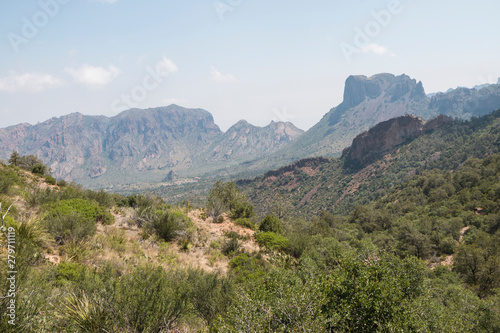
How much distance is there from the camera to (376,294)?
18.2 ft

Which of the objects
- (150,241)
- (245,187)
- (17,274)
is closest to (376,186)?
(245,187)

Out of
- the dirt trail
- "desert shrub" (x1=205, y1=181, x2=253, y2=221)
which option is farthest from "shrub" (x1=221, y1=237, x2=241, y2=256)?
the dirt trail

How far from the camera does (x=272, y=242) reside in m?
14.8

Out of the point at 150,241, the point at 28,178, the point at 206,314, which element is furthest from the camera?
the point at 28,178

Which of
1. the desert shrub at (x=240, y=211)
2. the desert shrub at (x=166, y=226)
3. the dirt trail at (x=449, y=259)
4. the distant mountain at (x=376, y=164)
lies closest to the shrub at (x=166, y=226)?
the desert shrub at (x=166, y=226)

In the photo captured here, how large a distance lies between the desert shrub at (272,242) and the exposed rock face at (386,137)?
110847mm

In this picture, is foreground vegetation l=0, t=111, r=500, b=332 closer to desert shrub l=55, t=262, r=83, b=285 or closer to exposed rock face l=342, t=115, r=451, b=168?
desert shrub l=55, t=262, r=83, b=285

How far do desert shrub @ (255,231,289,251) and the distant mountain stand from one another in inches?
1822

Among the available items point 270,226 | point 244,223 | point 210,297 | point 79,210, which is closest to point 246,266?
point 210,297

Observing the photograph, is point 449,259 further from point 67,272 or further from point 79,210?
point 79,210

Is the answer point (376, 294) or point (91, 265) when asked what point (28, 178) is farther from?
point (376, 294)

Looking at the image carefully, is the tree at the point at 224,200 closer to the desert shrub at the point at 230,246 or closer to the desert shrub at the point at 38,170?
the desert shrub at the point at 230,246

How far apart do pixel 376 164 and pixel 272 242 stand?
4114 inches

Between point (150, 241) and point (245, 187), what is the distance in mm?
129394
